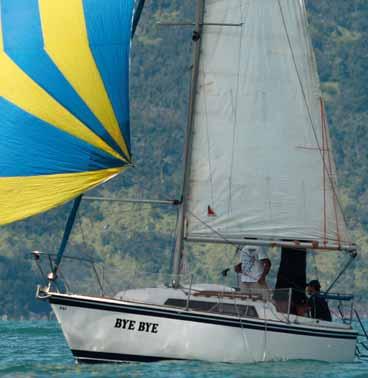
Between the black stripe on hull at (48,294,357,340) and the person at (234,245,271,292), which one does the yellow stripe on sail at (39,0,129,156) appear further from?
the person at (234,245,271,292)

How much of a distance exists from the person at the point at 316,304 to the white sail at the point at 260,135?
78 cm

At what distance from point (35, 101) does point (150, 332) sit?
387 cm

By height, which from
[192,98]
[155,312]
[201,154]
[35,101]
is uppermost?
[192,98]

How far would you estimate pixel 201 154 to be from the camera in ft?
76.7

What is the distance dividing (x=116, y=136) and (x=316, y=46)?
161 metres

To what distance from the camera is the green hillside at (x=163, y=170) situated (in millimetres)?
134625

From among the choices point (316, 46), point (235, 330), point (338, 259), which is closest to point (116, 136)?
point (235, 330)

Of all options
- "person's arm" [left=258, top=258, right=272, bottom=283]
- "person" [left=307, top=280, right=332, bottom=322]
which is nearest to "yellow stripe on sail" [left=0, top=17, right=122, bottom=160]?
"person's arm" [left=258, top=258, right=272, bottom=283]

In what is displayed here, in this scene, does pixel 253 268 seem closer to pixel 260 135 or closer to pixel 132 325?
pixel 260 135

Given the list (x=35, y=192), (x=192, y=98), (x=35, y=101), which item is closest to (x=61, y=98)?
(x=35, y=101)

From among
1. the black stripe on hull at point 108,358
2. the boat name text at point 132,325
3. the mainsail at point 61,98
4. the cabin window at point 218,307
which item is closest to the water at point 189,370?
the black stripe on hull at point 108,358

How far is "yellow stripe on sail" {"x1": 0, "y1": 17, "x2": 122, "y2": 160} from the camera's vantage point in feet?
70.6

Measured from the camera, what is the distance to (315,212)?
950 inches

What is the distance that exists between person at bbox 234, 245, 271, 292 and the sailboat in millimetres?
265
